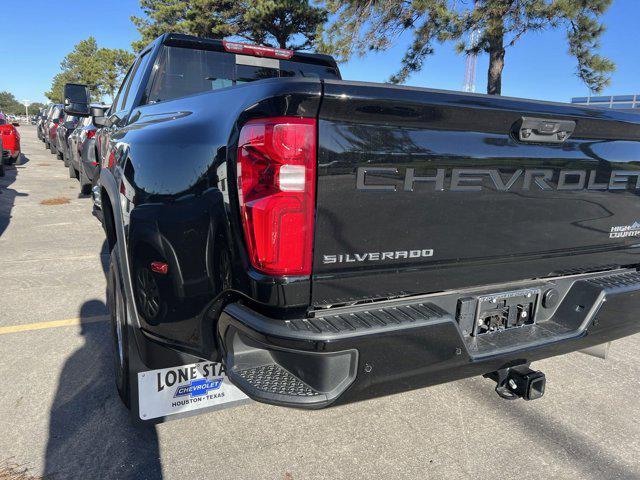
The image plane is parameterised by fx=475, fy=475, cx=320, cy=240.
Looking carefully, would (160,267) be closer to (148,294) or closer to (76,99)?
(148,294)

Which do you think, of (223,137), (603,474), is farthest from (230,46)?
(603,474)

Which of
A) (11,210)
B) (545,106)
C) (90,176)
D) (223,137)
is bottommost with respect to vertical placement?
(11,210)

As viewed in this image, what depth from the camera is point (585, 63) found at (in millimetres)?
10609

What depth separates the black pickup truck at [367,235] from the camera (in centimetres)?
160

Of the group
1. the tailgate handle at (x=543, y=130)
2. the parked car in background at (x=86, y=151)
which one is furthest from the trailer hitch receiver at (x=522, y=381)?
the parked car in background at (x=86, y=151)

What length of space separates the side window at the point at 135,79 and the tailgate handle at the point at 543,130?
2.69 meters

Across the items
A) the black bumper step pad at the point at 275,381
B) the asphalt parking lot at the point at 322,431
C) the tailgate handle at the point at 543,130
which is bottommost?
the asphalt parking lot at the point at 322,431

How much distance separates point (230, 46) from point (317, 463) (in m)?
2.98

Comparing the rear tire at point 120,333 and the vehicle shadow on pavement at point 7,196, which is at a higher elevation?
Result: the rear tire at point 120,333

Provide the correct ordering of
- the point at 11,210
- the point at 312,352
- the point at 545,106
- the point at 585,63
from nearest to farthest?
the point at 312,352, the point at 545,106, the point at 11,210, the point at 585,63

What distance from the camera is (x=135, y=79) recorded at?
3850 millimetres

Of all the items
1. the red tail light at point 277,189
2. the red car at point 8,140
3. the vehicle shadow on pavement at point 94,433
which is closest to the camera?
the red tail light at point 277,189

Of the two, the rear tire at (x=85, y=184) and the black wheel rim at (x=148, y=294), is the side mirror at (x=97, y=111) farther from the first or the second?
the rear tire at (x=85, y=184)

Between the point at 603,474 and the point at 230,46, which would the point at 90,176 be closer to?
the point at 230,46
